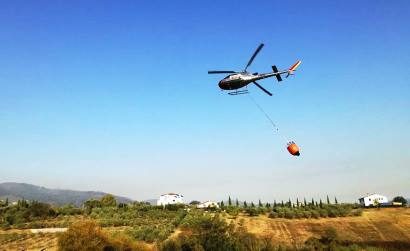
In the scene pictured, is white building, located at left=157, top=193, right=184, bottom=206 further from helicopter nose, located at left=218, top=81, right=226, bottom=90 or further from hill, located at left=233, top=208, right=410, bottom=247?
helicopter nose, located at left=218, top=81, right=226, bottom=90

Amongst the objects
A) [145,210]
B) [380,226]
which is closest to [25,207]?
[145,210]

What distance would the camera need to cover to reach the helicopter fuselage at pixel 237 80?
27.8 m

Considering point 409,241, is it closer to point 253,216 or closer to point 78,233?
point 253,216

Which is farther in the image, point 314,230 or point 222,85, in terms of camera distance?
point 314,230

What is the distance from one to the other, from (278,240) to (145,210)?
45318mm

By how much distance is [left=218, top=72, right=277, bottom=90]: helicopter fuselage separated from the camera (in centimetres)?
2780

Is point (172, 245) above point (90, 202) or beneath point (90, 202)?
beneath

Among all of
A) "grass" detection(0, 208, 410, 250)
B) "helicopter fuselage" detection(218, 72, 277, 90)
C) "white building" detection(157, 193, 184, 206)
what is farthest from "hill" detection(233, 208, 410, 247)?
"white building" detection(157, 193, 184, 206)

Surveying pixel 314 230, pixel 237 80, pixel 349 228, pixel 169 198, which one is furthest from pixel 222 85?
pixel 169 198

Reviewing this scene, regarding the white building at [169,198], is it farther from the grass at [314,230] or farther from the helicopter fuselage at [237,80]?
the helicopter fuselage at [237,80]

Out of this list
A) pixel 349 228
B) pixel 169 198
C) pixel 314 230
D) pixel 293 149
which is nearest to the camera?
pixel 293 149

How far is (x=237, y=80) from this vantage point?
2778 centimetres

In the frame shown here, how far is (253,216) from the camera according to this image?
249ft

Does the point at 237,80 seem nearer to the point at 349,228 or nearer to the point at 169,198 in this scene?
the point at 349,228
